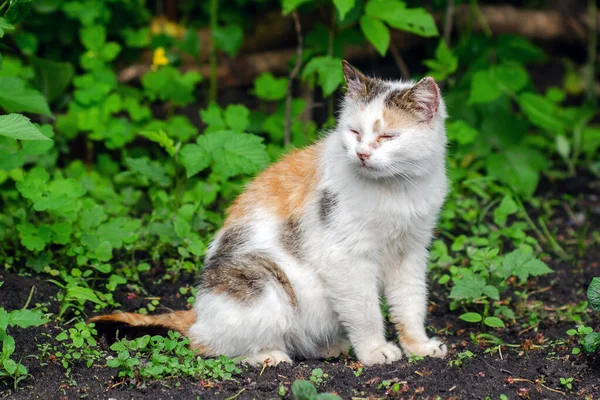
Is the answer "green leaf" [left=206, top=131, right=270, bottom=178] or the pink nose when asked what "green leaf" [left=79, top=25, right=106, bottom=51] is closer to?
"green leaf" [left=206, top=131, right=270, bottom=178]

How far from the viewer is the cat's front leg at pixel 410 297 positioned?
171 inches

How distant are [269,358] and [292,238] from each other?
2.14 ft

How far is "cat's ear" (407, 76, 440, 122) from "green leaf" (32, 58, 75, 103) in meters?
3.50

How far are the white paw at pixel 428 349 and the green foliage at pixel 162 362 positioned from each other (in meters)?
0.98

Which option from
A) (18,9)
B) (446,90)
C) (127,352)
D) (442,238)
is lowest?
(442,238)

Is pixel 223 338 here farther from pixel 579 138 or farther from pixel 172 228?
pixel 579 138

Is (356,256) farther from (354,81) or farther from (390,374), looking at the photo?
(354,81)

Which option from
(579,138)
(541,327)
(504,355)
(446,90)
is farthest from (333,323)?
(579,138)

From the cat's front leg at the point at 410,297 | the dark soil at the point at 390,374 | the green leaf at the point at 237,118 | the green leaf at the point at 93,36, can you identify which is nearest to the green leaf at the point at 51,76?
the green leaf at the point at 93,36

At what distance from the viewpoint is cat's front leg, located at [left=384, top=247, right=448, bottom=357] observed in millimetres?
4344

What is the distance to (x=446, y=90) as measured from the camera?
686 centimetres

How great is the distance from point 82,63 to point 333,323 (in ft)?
11.3

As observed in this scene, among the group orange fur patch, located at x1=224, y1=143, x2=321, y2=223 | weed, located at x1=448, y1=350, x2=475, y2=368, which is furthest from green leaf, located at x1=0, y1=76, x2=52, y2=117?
weed, located at x1=448, y1=350, x2=475, y2=368

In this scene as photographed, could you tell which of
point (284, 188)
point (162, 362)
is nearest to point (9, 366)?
point (162, 362)
